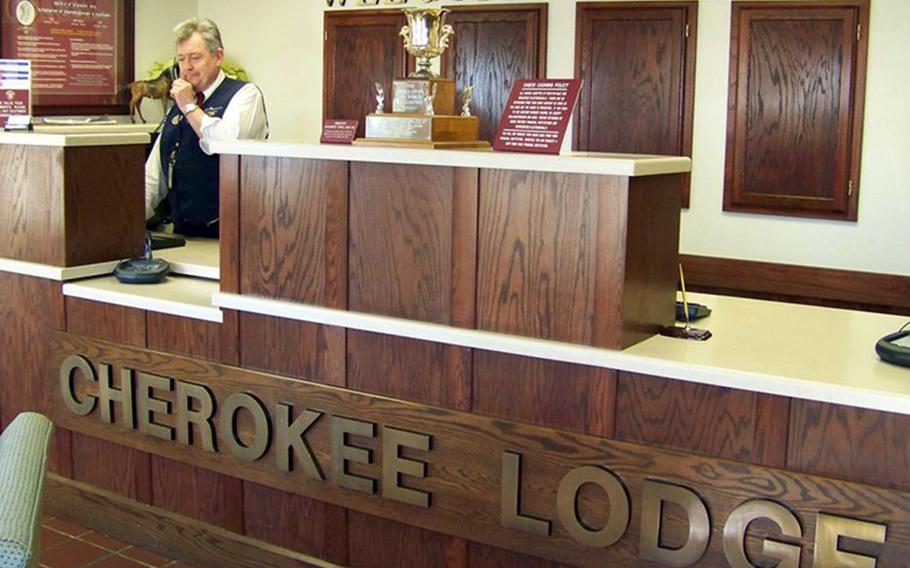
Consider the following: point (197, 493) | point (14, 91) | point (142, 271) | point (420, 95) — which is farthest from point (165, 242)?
point (420, 95)

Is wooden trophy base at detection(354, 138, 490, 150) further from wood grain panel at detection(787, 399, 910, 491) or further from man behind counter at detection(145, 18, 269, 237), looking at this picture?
man behind counter at detection(145, 18, 269, 237)

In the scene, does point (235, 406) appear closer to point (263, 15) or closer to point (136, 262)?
point (136, 262)

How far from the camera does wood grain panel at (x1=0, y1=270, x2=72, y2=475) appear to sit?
381 centimetres

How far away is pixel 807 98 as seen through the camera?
4980 mm

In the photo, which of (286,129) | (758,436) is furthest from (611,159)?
(286,129)

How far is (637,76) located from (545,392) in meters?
3.02

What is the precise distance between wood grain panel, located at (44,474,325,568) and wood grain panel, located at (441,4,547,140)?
120 inches

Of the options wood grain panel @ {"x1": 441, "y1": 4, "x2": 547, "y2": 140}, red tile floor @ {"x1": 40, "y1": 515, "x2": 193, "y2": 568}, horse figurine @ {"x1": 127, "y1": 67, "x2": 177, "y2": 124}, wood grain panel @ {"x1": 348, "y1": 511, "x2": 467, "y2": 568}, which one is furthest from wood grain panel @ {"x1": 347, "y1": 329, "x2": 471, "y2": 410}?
horse figurine @ {"x1": 127, "y1": 67, "x2": 177, "y2": 124}

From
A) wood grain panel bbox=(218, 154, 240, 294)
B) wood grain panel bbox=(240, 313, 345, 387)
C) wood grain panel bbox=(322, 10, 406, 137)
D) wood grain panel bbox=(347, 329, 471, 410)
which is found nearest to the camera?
wood grain panel bbox=(347, 329, 471, 410)

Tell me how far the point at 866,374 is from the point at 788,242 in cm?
277

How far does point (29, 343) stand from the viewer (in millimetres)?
3891

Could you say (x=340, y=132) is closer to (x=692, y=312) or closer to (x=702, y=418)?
(x=692, y=312)

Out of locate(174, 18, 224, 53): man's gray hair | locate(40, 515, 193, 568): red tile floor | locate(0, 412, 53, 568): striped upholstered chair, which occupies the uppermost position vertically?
locate(174, 18, 224, 53): man's gray hair

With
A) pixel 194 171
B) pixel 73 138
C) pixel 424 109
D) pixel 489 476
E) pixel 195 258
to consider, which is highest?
pixel 424 109
